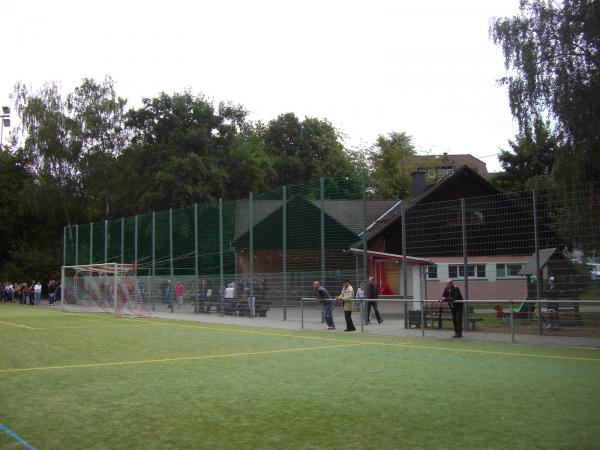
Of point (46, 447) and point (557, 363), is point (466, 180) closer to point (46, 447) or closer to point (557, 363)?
point (557, 363)

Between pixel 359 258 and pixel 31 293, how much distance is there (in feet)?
102

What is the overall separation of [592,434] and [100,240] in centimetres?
3888

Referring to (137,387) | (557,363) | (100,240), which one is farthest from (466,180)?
(137,387)

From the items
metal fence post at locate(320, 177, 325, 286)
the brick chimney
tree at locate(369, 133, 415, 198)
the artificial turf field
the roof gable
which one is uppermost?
tree at locate(369, 133, 415, 198)

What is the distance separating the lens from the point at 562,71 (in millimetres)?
21688

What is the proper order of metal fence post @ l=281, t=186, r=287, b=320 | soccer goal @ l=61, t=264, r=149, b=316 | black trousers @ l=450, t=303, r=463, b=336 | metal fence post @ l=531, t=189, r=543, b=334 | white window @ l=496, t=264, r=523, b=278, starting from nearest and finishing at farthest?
1. metal fence post @ l=531, t=189, r=543, b=334
2. black trousers @ l=450, t=303, r=463, b=336
3. white window @ l=496, t=264, r=523, b=278
4. metal fence post @ l=281, t=186, r=287, b=320
5. soccer goal @ l=61, t=264, r=149, b=316

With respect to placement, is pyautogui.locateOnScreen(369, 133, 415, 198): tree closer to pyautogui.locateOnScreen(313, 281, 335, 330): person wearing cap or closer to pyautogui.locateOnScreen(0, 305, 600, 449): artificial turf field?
pyautogui.locateOnScreen(313, 281, 335, 330): person wearing cap

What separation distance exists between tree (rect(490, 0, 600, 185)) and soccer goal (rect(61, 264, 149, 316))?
1929 cm

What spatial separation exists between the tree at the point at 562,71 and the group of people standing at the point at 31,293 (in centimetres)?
3318

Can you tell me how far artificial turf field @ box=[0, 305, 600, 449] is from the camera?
626 centimetres

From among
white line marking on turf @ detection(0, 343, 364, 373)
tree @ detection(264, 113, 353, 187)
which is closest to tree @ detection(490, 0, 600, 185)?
white line marking on turf @ detection(0, 343, 364, 373)

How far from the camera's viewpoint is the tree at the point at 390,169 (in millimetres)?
58375

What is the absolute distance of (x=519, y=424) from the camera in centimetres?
671

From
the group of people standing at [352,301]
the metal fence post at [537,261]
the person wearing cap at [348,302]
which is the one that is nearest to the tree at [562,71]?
the metal fence post at [537,261]
